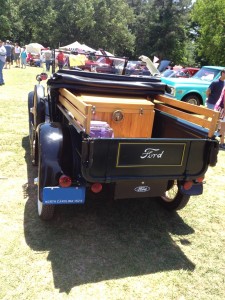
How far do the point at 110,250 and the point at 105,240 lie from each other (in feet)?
0.56

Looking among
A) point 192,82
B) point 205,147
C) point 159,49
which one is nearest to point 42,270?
point 205,147

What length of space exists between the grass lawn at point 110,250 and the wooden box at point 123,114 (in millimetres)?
933

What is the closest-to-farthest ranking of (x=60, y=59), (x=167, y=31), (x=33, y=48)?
(x=60, y=59) → (x=33, y=48) → (x=167, y=31)

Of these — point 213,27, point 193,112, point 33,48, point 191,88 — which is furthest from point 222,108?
point 33,48

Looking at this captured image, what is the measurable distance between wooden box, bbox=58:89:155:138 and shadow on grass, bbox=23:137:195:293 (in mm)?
932

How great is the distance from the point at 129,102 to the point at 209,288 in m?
2.15

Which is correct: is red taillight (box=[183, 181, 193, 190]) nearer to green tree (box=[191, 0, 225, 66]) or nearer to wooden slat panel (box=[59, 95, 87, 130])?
wooden slat panel (box=[59, 95, 87, 130])

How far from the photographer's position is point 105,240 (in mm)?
3277

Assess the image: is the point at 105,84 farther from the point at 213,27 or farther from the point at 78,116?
the point at 213,27

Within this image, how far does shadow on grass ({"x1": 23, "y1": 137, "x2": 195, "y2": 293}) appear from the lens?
2.85 meters

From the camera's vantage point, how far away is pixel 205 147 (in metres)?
3.14

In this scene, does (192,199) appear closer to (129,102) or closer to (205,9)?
(129,102)

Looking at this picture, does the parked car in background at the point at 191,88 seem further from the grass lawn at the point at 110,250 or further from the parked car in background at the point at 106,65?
the grass lawn at the point at 110,250

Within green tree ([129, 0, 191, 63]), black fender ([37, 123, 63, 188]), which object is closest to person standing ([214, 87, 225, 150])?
black fender ([37, 123, 63, 188])
